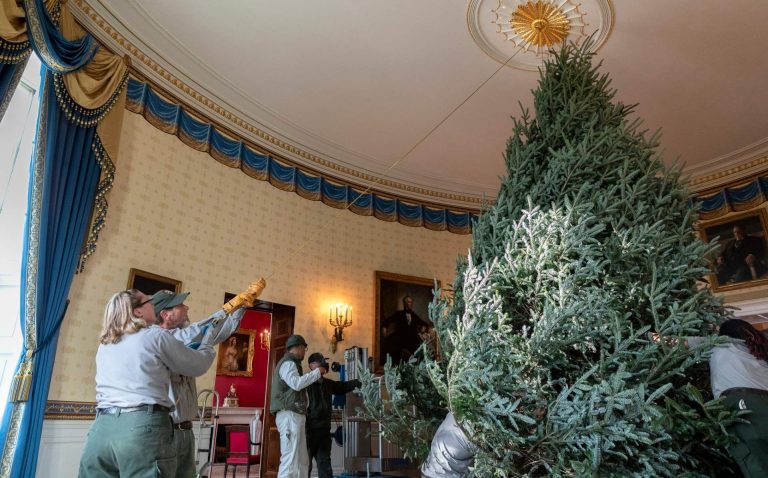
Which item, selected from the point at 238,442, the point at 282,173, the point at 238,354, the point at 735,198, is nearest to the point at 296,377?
the point at 238,442

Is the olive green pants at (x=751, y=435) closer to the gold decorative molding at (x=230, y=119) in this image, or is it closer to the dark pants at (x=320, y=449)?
the gold decorative molding at (x=230, y=119)

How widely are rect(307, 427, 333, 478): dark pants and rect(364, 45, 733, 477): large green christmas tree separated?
3.60 metres

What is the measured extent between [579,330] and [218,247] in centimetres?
647

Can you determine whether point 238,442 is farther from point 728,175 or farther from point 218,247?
point 728,175

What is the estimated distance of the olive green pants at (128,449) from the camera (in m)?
2.58

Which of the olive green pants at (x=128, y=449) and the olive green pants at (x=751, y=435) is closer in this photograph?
the olive green pants at (x=751, y=435)

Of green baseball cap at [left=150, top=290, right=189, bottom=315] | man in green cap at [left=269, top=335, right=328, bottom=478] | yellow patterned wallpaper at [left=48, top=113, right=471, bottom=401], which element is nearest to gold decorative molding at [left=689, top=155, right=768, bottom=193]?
yellow patterned wallpaper at [left=48, top=113, right=471, bottom=401]

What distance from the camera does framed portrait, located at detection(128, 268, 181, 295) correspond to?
21.1 feet

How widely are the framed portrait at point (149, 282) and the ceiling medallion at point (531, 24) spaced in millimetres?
5290

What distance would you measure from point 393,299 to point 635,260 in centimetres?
759

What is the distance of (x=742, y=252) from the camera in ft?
31.2

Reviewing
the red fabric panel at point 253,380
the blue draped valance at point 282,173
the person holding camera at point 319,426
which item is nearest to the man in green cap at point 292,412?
the person holding camera at point 319,426

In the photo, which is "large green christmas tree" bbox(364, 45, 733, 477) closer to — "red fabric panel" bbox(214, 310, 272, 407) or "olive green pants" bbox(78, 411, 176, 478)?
"olive green pants" bbox(78, 411, 176, 478)

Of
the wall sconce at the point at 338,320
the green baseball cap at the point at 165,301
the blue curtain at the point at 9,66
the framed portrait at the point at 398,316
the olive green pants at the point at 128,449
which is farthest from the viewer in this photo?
the framed portrait at the point at 398,316
